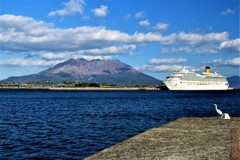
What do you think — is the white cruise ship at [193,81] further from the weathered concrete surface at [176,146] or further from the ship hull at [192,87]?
the weathered concrete surface at [176,146]

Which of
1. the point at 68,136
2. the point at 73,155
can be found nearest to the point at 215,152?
the point at 73,155

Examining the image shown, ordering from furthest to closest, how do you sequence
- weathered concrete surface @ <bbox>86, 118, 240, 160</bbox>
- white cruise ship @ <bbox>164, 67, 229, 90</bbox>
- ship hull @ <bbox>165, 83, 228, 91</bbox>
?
1. ship hull @ <bbox>165, 83, 228, 91</bbox>
2. white cruise ship @ <bbox>164, 67, 229, 90</bbox>
3. weathered concrete surface @ <bbox>86, 118, 240, 160</bbox>

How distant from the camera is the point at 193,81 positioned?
15125 centimetres

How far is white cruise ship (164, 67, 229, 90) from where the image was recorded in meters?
148

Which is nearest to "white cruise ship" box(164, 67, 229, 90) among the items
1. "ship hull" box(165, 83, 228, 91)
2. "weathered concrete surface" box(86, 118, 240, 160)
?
"ship hull" box(165, 83, 228, 91)

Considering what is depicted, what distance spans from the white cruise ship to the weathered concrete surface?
133m

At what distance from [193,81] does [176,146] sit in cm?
14204

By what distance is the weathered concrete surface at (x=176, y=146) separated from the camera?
10.4 metres

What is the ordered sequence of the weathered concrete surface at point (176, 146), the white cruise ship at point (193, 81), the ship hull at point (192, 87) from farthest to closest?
1. the ship hull at point (192, 87)
2. the white cruise ship at point (193, 81)
3. the weathered concrete surface at point (176, 146)

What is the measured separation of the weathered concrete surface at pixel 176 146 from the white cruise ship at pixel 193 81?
133 m

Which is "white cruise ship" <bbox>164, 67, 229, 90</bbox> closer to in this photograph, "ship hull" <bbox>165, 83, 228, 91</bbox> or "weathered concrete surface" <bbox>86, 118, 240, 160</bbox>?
"ship hull" <bbox>165, 83, 228, 91</bbox>

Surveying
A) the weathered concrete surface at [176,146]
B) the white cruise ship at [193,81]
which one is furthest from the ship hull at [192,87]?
the weathered concrete surface at [176,146]

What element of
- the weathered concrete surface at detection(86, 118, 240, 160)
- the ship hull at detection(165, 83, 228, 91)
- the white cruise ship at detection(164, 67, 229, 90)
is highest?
the white cruise ship at detection(164, 67, 229, 90)

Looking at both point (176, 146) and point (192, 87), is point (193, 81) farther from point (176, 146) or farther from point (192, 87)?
point (176, 146)
